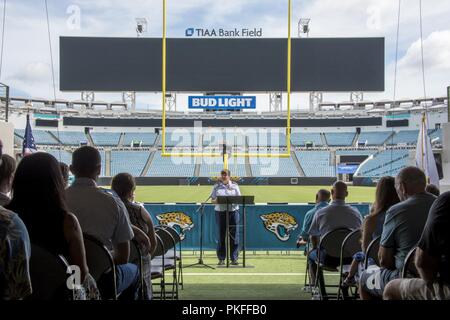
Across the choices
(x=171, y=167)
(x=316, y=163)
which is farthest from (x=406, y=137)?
(x=171, y=167)

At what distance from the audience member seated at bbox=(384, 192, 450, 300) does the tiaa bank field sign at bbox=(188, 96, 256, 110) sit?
1655cm

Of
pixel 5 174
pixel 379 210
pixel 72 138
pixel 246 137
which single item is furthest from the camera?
pixel 72 138

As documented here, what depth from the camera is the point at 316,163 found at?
1716 inches

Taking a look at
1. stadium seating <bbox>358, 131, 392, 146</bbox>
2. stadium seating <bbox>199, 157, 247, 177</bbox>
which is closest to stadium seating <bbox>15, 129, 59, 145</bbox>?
stadium seating <bbox>199, 157, 247, 177</bbox>

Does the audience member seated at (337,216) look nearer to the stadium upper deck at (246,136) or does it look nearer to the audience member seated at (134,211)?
the audience member seated at (134,211)

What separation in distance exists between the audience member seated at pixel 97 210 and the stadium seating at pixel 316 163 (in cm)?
3886

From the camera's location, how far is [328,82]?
20078 mm

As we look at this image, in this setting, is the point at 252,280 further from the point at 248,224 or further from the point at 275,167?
the point at 275,167

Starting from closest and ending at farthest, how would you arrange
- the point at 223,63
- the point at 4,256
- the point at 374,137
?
1. the point at 4,256
2. the point at 223,63
3. the point at 374,137

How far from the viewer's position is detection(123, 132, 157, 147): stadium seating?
1809 inches

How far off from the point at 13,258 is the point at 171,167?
4013 cm

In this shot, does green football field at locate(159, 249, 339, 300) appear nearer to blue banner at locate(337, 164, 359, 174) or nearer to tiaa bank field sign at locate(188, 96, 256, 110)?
tiaa bank field sign at locate(188, 96, 256, 110)
